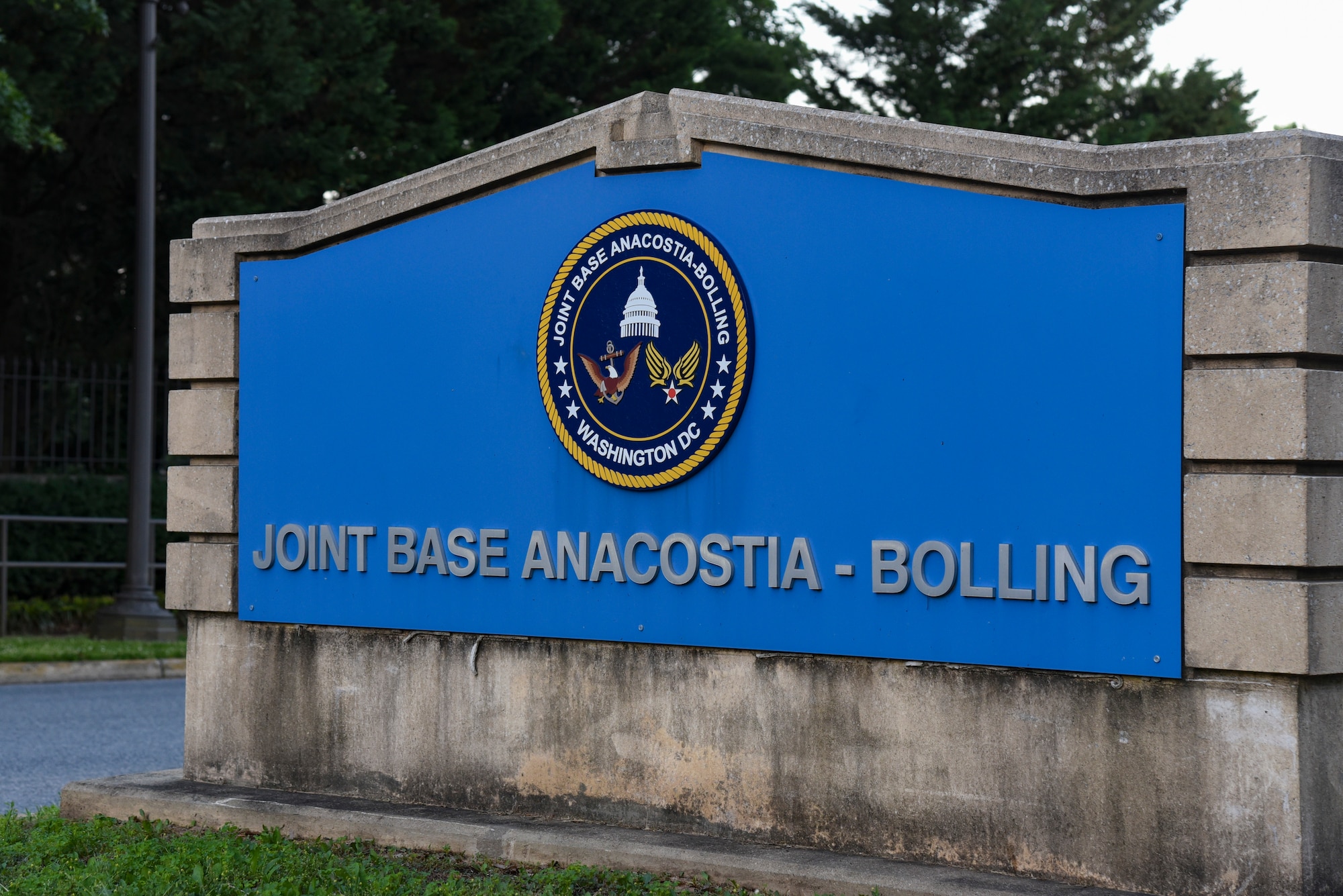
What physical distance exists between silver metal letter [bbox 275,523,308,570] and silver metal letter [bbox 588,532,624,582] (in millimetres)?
1619

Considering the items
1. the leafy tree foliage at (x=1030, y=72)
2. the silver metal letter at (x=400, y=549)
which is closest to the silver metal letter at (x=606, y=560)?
the silver metal letter at (x=400, y=549)

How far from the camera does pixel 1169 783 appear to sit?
536cm

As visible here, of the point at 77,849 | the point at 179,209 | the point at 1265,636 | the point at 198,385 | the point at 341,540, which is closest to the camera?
the point at 1265,636

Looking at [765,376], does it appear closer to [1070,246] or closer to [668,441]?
[668,441]

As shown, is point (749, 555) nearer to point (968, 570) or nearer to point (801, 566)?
point (801, 566)

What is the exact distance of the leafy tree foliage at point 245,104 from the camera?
1930cm

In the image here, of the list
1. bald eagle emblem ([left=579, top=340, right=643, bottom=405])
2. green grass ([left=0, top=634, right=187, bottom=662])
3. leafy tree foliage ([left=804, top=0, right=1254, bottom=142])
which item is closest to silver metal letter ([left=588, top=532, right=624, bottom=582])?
bald eagle emblem ([left=579, top=340, right=643, bottom=405])

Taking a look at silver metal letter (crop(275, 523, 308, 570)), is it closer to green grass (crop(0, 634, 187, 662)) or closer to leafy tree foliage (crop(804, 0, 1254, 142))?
green grass (crop(0, 634, 187, 662))

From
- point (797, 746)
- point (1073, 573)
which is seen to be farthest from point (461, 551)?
point (1073, 573)

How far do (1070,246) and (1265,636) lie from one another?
57.7 inches

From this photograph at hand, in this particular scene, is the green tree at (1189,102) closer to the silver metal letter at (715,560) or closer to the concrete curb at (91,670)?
the concrete curb at (91,670)

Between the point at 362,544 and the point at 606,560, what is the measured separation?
1327 mm

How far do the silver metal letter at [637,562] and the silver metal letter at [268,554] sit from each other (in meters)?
1.97

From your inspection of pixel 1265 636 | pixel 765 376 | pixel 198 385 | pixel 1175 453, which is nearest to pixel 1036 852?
pixel 1265 636
